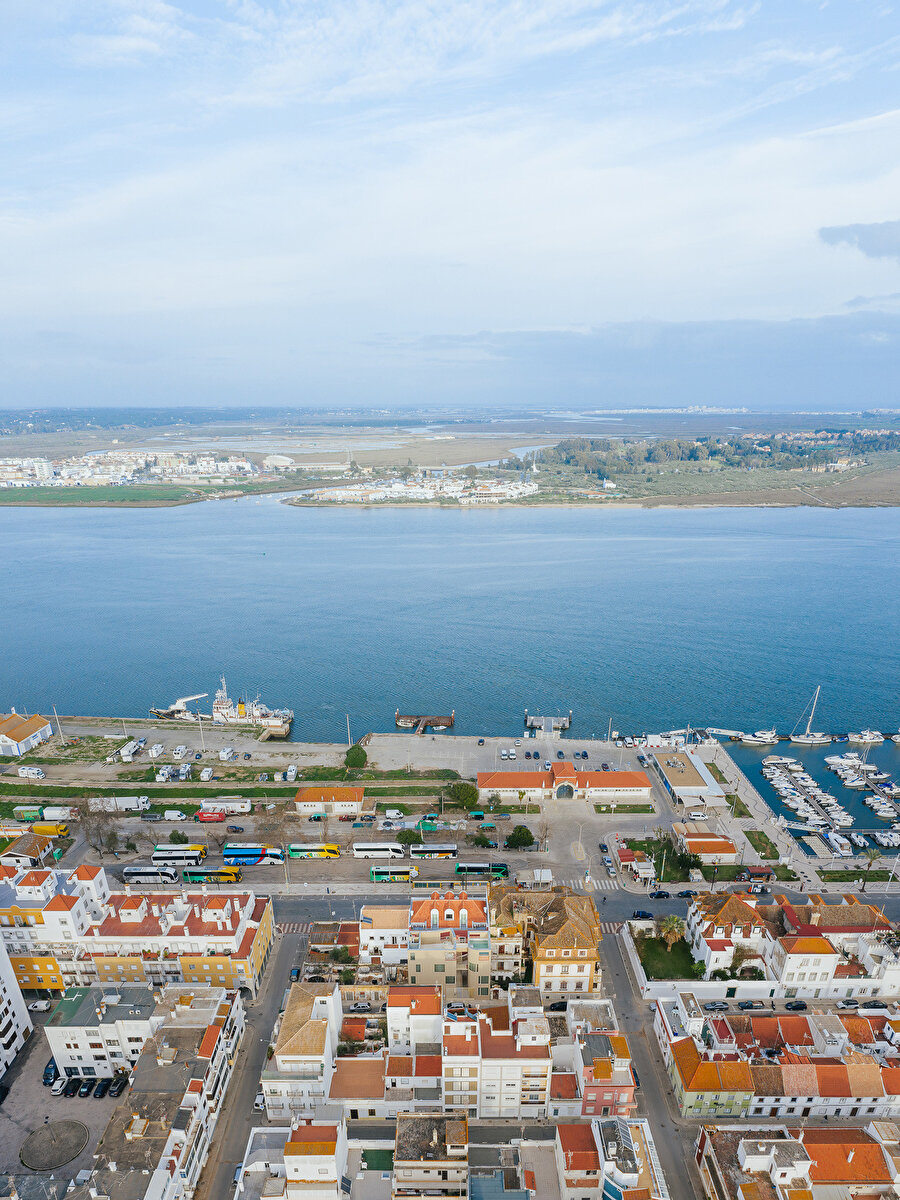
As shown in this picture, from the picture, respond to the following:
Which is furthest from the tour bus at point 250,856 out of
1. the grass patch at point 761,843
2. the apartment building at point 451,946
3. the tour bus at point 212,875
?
the grass patch at point 761,843

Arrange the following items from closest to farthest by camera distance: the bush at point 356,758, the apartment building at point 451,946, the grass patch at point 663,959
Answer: the apartment building at point 451,946
the grass patch at point 663,959
the bush at point 356,758

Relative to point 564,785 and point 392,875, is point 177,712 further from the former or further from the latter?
point 564,785

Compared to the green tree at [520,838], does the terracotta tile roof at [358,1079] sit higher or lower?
lower

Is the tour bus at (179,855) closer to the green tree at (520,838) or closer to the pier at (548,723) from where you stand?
the green tree at (520,838)

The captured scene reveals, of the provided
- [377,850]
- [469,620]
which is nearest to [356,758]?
[377,850]

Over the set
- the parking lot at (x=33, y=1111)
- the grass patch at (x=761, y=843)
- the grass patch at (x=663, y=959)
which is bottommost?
the parking lot at (x=33, y=1111)

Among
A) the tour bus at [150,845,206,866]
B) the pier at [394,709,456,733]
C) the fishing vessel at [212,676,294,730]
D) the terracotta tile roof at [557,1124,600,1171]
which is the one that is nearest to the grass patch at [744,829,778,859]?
the terracotta tile roof at [557,1124,600,1171]
